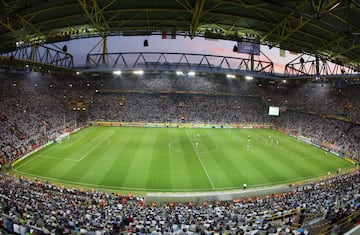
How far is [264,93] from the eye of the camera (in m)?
66.6

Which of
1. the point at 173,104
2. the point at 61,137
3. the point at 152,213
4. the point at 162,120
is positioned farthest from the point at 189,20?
the point at 173,104

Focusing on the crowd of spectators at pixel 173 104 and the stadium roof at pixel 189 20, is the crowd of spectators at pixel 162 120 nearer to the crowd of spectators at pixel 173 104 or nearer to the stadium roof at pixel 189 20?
the crowd of spectators at pixel 173 104

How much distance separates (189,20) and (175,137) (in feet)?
A: 84.4

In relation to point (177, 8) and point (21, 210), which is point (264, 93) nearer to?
point (177, 8)

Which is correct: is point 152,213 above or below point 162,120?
below

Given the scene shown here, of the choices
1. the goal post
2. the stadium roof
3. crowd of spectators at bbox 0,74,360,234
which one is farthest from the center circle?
the goal post

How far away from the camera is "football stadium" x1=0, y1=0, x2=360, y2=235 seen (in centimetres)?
1420

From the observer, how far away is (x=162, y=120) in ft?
183

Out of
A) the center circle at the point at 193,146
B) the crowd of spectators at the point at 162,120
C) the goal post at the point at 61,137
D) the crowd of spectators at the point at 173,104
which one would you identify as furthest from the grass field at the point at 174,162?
the crowd of spectators at the point at 173,104

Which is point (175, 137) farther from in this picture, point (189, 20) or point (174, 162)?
point (189, 20)

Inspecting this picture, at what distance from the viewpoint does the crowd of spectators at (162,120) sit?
1335 centimetres

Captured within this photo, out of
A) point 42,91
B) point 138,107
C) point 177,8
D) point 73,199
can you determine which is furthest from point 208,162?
point 42,91

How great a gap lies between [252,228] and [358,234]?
4.64 metres

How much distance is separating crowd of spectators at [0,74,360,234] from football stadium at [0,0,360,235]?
17 cm
